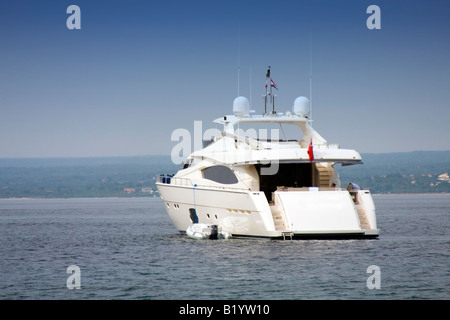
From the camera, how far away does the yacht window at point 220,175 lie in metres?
37.0

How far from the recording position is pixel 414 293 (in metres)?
23.8

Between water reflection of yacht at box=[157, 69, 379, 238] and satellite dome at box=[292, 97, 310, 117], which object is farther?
satellite dome at box=[292, 97, 310, 117]

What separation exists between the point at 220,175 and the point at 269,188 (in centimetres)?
303

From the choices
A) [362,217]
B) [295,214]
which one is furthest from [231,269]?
[362,217]

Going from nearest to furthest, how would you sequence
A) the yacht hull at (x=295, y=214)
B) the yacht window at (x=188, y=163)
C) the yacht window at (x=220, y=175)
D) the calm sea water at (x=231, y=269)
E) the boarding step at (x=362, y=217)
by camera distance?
the calm sea water at (x=231, y=269), the yacht hull at (x=295, y=214), the boarding step at (x=362, y=217), the yacht window at (x=220, y=175), the yacht window at (x=188, y=163)

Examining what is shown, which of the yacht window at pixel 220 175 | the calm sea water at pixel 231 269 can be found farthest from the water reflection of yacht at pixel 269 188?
the calm sea water at pixel 231 269

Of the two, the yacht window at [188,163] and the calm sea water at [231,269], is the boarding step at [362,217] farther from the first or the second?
the yacht window at [188,163]

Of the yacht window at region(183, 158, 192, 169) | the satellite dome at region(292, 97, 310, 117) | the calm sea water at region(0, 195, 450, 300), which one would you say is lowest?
the calm sea water at region(0, 195, 450, 300)

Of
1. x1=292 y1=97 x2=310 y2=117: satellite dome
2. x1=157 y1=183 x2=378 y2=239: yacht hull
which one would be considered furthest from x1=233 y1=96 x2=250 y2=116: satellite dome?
x1=157 y1=183 x2=378 y2=239: yacht hull

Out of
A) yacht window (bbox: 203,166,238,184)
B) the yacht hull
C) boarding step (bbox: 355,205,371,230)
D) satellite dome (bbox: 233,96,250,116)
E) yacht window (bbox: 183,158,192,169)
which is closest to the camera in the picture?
the yacht hull

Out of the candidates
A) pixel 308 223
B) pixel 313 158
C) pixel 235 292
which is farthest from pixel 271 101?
pixel 235 292

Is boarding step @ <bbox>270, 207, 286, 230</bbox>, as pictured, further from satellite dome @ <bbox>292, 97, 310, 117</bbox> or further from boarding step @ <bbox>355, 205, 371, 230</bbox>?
satellite dome @ <bbox>292, 97, 310, 117</bbox>

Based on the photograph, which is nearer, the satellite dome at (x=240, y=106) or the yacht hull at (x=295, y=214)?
the yacht hull at (x=295, y=214)

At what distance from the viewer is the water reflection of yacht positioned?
108 ft
